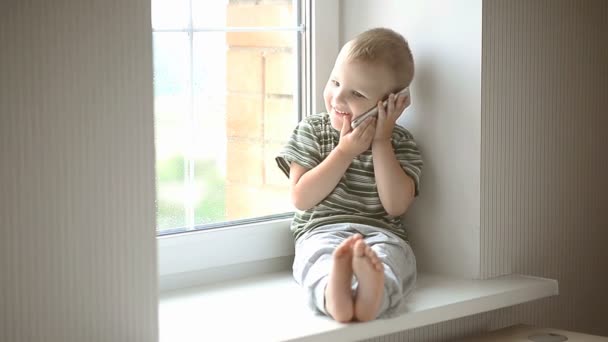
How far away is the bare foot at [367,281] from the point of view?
5.23ft

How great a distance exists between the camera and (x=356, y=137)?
1867mm

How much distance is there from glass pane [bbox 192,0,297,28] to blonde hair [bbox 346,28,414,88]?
218 mm

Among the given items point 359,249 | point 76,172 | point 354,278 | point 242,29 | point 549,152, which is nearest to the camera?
point 76,172

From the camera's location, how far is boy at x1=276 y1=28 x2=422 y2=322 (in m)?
1.87

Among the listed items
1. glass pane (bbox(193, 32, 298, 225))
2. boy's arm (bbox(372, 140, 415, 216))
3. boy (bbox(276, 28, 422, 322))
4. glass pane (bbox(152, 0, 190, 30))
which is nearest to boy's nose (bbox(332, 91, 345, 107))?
boy (bbox(276, 28, 422, 322))

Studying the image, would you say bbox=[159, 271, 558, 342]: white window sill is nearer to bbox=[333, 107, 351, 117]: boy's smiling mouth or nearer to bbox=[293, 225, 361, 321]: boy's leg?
bbox=[293, 225, 361, 321]: boy's leg

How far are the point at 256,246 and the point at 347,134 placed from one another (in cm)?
33

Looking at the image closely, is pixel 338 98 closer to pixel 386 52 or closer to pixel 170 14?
pixel 386 52

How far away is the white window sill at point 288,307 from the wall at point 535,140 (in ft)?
0.28

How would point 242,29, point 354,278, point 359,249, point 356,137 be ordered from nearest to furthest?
1. point 359,249
2. point 354,278
3. point 356,137
4. point 242,29

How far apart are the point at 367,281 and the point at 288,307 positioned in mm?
197

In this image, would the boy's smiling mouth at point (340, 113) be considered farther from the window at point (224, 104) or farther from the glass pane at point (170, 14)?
the glass pane at point (170, 14)

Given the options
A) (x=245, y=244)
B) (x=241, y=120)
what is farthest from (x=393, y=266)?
(x=241, y=120)

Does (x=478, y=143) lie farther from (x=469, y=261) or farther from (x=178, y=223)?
(x=178, y=223)
